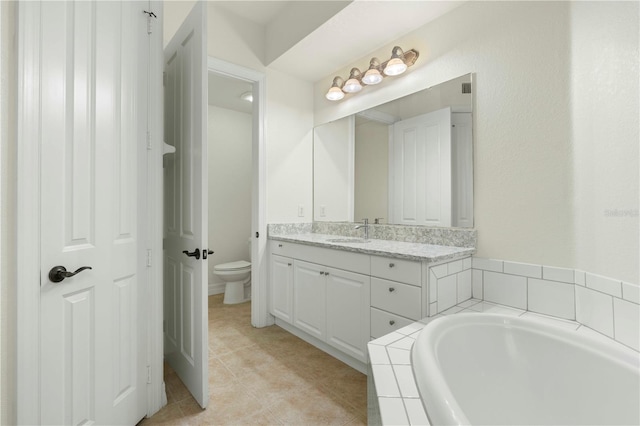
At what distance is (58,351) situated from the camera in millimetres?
1099

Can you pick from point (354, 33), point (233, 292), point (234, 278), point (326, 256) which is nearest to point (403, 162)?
point (326, 256)

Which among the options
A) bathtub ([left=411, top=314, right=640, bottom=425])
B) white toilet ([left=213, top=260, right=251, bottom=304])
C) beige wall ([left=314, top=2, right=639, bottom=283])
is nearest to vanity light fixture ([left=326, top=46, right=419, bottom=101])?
beige wall ([left=314, top=2, right=639, bottom=283])

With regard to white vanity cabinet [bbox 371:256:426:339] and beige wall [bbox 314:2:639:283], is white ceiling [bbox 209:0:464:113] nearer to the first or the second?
beige wall [bbox 314:2:639:283]

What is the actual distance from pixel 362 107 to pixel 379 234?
3.61 ft

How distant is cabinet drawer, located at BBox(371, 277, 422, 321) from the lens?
1557 mm

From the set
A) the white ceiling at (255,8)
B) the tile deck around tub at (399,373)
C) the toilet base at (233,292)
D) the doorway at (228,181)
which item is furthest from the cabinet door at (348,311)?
the white ceiling at (255,8)

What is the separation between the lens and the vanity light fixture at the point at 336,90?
268cm

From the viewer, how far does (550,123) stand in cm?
151

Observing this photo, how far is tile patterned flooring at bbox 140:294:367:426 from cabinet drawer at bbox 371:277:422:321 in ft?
1.77

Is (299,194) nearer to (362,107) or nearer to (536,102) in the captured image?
(362,107)

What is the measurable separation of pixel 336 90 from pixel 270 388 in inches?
93.2

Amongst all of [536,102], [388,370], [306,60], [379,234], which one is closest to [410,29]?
[306,60]

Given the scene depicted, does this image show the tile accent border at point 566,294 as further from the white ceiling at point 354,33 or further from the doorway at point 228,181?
the doorway at point 228,181

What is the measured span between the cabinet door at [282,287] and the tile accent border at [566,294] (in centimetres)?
138
